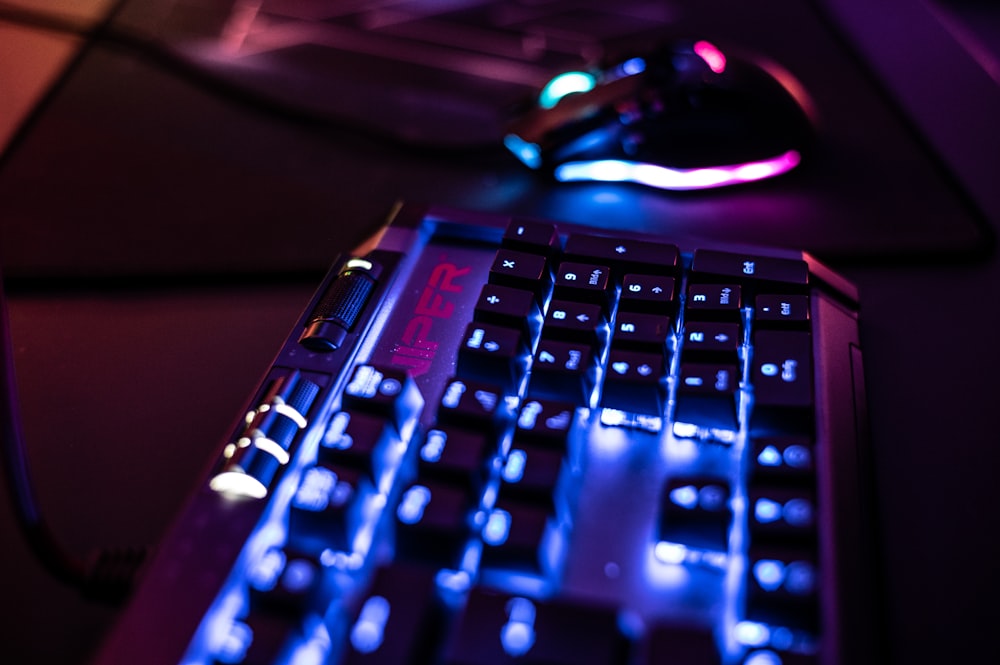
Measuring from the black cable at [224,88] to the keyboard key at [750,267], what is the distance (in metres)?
0.24

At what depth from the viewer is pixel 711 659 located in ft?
0.96

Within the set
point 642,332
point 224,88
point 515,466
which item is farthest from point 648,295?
point 224,88

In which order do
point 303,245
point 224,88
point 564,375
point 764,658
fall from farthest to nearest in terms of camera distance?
point 224,88 → point 303,245 → point 564,375 → point 764,658

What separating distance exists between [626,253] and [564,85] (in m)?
0.23

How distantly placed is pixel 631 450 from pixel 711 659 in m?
0.12

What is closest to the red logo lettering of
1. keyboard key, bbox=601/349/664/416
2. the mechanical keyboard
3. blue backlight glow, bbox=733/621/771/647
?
the mechanical keyboard

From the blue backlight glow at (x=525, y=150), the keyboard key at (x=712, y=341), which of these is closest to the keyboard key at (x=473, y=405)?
the keyboard key at (x=712, y=341)

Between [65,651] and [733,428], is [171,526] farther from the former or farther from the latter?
[733,428]

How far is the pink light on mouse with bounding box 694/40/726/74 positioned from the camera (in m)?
0.59

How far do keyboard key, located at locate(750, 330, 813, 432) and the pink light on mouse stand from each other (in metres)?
0.26

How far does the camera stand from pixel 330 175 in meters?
0.63

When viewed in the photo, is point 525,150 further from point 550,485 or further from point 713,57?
point 550,485

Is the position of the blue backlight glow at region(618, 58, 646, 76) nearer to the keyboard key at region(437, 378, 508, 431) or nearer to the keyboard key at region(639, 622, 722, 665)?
the keyboard key at region(437, 378, 508, 431)

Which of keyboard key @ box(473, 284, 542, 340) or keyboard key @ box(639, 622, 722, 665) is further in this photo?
keyboard key @ box(473, 284, 542, 340)
